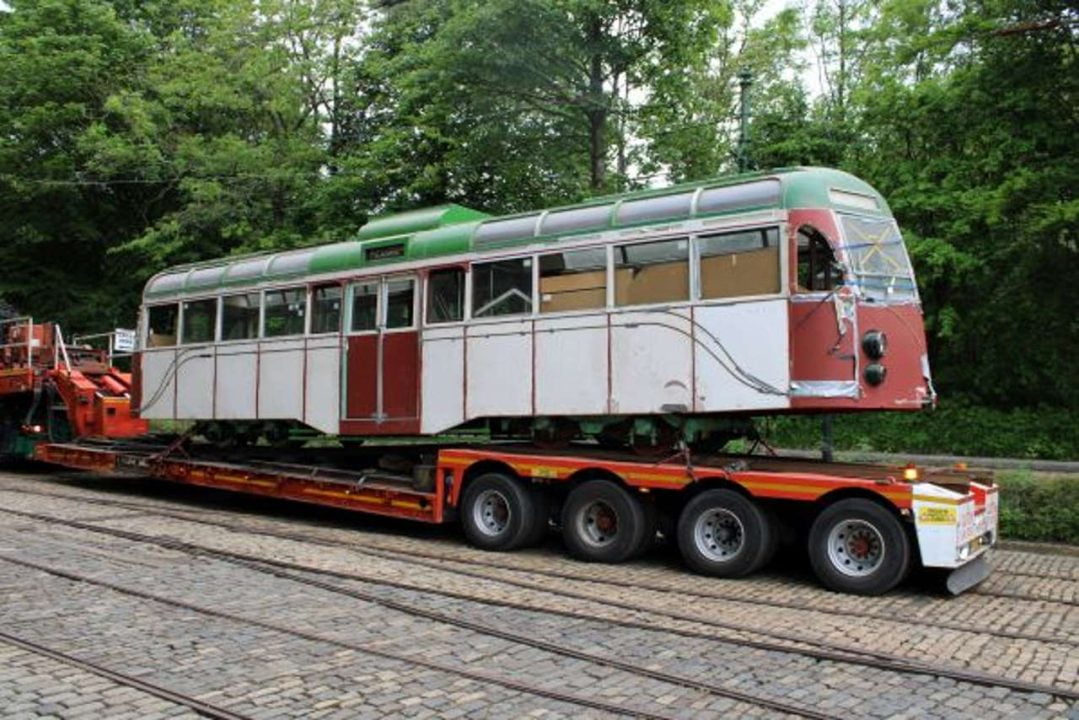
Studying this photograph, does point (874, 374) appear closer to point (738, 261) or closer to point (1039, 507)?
point (738, 261)

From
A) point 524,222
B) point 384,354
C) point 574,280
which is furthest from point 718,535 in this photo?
point 384,354

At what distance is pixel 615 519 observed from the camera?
34.5 ft

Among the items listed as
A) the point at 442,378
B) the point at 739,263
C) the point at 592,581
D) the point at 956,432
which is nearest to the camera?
the point at 592,581

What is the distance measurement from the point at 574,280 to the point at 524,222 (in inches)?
43.2

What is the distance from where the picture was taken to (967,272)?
19.1 meters

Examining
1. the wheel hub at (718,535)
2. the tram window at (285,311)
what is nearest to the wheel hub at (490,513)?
the wheel hub at (718,535)

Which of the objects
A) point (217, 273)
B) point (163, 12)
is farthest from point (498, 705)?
point (163, 12)

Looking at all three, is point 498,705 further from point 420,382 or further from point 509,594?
point 420,382

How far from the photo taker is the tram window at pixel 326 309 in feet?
43.5

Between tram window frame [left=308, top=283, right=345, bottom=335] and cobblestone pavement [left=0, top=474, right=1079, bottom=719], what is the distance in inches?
128

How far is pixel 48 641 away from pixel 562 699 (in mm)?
3800

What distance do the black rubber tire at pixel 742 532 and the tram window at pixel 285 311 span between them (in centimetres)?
656

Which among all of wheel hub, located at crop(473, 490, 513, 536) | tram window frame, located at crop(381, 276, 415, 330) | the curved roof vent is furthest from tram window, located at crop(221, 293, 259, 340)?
wheel hub, located at crop(473, 490, 513, 536)

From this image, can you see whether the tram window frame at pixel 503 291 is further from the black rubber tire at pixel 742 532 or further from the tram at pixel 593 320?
the black rubber tire at pixel 742 532
